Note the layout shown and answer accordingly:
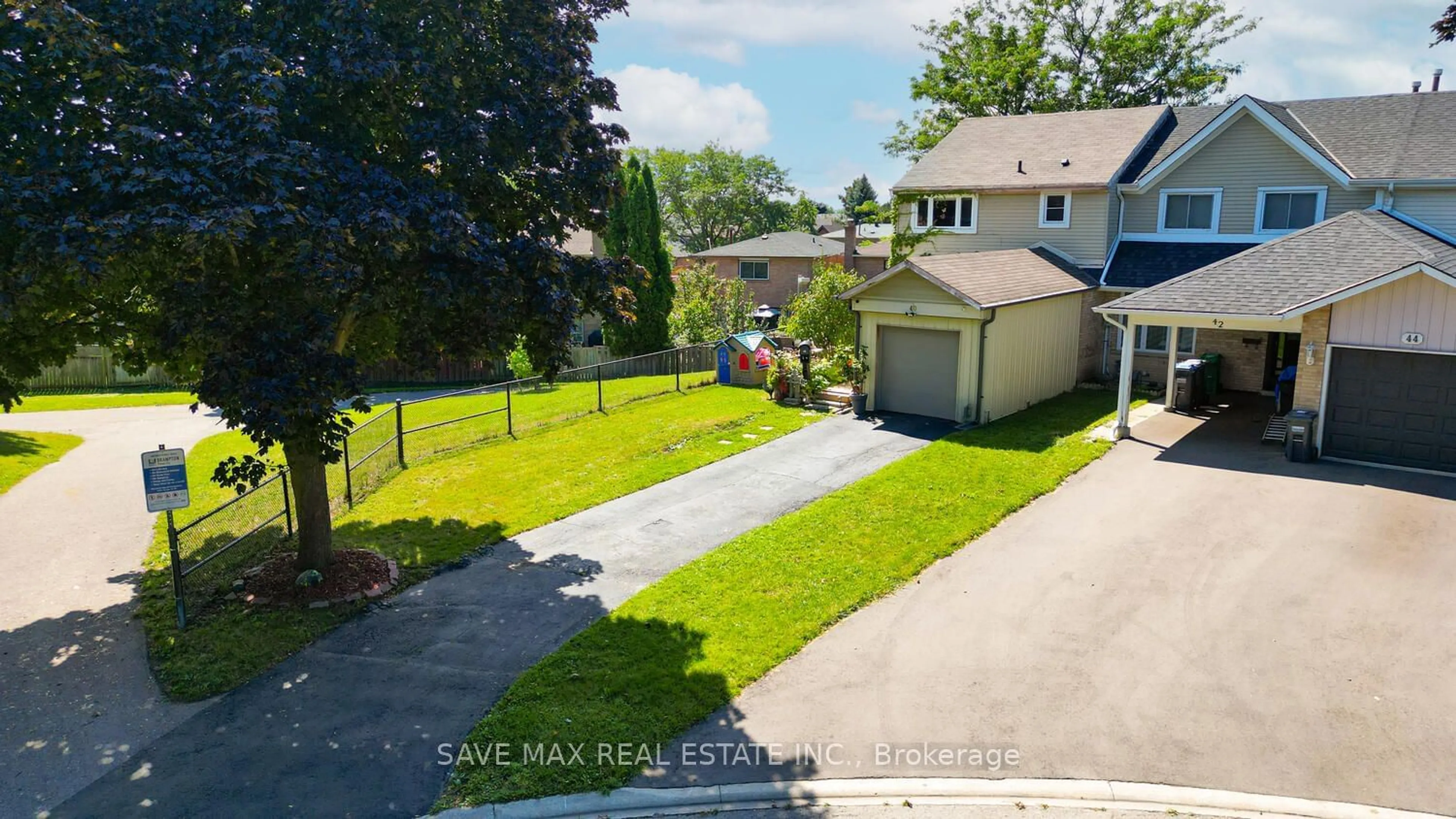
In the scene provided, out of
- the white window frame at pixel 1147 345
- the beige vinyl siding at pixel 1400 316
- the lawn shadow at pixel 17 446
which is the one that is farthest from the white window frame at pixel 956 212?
the lawn shadow at pixel 17 446

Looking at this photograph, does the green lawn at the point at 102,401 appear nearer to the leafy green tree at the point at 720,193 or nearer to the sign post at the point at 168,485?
the sign post at the point at 168,485

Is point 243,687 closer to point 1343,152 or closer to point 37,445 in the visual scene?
point 37,445

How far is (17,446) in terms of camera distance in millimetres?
19250

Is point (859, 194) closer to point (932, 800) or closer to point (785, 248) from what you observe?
point (785, 248)

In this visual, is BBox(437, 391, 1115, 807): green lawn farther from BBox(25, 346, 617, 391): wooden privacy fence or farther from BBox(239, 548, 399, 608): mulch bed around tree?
BBox(25, 346, 617, 391): wooden privacy fence

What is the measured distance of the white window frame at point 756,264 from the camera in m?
48.2

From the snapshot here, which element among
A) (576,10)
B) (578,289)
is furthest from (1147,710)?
(576,10)

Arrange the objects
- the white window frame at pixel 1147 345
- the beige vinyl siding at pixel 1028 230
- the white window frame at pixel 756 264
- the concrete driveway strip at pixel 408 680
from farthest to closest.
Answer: the white window frame at pixel 756 264, the beige vinyl siding at pixel 1028 230, the white window frame at pixel 1147 345, the concrete driveway strip at pixel 408 680

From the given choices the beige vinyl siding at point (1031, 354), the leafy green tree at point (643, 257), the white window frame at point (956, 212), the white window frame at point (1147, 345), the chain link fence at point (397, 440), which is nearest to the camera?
the chain link fence at point (397, 440)

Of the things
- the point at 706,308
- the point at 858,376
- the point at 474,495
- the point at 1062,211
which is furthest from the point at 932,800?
the point at 706,308

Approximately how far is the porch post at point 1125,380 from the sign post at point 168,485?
626 inches

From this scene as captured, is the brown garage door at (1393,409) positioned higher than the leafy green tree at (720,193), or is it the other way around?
the leafy green tree at (720,193)

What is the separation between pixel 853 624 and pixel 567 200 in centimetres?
624

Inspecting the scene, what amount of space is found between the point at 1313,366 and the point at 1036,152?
1294 cm
